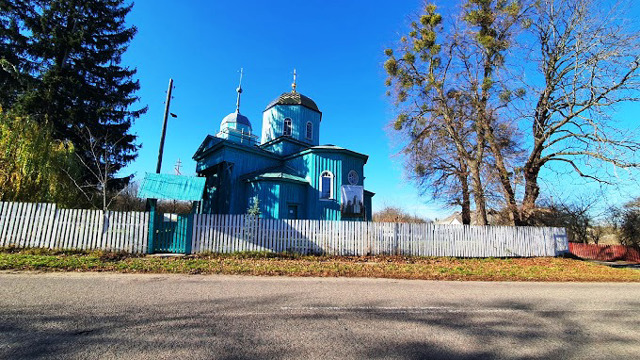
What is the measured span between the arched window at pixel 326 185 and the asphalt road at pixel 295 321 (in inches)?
475

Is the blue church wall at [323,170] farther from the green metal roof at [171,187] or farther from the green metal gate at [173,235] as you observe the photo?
the green metal gate at [173,235]

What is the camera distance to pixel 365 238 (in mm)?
13836

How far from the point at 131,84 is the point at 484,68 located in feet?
77.6

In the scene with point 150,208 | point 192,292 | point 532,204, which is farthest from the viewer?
point 532,204

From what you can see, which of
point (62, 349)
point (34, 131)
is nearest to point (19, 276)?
point (62, 349)

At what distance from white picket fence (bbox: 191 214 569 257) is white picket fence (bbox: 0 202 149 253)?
2.45 meters

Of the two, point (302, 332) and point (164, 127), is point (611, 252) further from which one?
point (164, 127)

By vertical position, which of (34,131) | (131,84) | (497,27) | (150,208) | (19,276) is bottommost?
(19,276)

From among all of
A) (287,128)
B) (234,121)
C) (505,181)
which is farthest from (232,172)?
(505,181)

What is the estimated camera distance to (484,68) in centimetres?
1778

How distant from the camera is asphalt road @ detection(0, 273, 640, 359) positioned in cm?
344

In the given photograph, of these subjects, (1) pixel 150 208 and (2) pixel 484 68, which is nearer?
(1) pixel 150 208

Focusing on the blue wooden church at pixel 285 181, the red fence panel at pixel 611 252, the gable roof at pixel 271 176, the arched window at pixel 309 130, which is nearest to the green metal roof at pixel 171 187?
the gable roof at pixel 271 176

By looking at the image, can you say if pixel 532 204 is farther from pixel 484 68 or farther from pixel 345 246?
pixel 345 246
